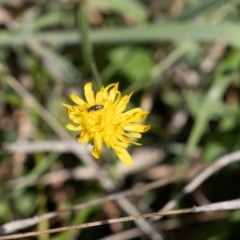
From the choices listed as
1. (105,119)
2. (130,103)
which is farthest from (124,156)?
(130,103)

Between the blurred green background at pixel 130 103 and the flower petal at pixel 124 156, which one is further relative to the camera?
the blurred green background at pixel 130 103

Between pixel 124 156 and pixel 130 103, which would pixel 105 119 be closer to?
pixel 124 156

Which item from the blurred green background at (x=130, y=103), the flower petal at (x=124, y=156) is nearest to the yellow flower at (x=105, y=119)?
the flower petal at (x=124, y=156)

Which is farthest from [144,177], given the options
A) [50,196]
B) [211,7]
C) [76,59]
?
[211,7]

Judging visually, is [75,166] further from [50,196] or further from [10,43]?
[10,43]

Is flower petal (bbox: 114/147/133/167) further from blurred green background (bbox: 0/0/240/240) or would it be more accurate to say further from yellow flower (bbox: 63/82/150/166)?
blurred green background (bbox: 0/0/240/240)

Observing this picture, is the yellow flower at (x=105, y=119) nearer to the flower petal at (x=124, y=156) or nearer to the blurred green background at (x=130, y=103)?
the flower petal at (x=124, y=156)

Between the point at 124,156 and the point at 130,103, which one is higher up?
the point at 130,103
